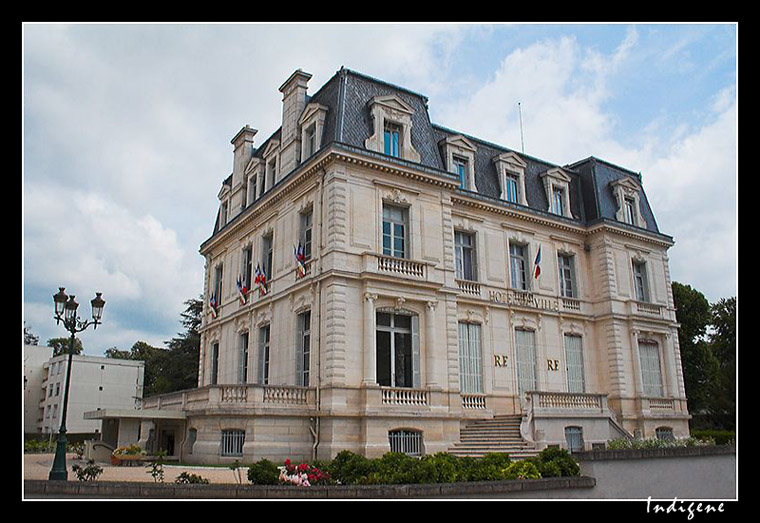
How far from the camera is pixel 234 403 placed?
1844 cm

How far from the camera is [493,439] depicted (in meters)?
20.7

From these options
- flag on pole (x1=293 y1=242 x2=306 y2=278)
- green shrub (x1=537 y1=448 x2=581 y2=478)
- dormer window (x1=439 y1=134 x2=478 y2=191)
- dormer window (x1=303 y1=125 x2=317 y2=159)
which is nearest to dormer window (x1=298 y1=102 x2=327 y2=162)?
dormer window (x1=303 y1=125 x2=317 y2=159)

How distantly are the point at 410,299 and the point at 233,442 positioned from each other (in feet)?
22.8

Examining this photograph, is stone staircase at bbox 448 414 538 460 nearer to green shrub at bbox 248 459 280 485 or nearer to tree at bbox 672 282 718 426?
green shrub at bbox 248 459 280 485

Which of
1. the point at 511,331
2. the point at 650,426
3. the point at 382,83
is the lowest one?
the point at 650,426

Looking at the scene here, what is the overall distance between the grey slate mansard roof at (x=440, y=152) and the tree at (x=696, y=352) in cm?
927

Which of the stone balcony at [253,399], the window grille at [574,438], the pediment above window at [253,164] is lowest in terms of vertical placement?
the window grille at [574,438]

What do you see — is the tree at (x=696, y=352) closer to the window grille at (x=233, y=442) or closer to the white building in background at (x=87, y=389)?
the window grille at (x=233, y=442)

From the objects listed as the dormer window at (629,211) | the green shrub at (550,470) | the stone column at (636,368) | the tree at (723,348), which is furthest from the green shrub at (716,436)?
the green shrub at (550,470)

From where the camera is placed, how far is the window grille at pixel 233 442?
1844cm

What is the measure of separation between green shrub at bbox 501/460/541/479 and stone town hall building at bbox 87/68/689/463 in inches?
286

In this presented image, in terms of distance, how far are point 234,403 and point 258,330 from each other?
21.3 feet
